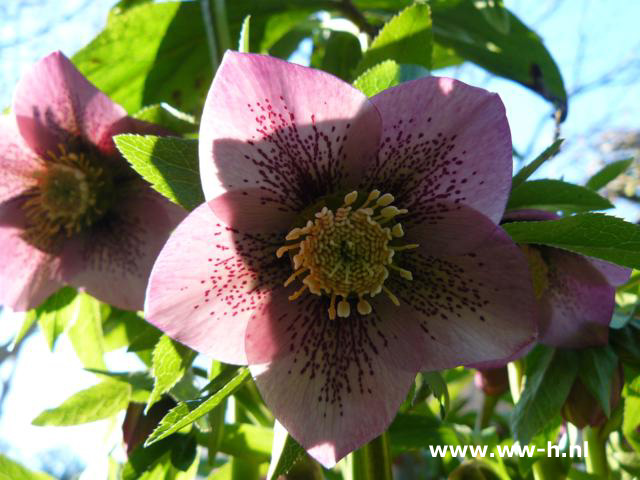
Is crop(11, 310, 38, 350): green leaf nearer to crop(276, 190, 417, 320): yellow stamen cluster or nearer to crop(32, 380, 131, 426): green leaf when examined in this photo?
crop(32, 380, 131, 426): green leaf

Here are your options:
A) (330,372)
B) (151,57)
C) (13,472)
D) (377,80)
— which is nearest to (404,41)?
(377,80)

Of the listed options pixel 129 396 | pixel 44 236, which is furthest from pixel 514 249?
pixel 44 236

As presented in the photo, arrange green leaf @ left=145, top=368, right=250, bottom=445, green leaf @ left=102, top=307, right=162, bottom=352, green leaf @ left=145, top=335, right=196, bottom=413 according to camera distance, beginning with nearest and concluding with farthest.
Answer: green leaf @ left=145, top=368, right=250, bottom=445, green leaf @ left=145, top=335, right=196, bottom=413, green leaf @ left=102, top=307, right=162, bottom=352

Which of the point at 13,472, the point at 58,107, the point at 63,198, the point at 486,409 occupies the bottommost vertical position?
the point at 486,409

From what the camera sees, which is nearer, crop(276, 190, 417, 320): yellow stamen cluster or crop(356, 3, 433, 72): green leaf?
crop(276, 190, 417, 320): yellow stamen cluster

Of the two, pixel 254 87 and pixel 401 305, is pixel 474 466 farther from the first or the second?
pixel 254 87

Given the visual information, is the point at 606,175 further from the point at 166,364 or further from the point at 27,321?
the point at 27,321

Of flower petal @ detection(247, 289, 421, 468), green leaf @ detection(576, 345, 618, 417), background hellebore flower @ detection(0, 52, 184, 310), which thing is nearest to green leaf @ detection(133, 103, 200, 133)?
background hellebore flower @ detection(0, 52, 184, 310)

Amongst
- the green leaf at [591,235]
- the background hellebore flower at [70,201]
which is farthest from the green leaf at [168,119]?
the green leaf at [591,235]
